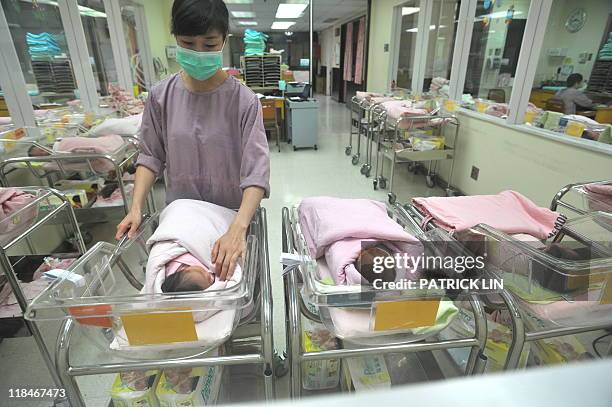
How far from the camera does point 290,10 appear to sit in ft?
25.0

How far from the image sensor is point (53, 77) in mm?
2994

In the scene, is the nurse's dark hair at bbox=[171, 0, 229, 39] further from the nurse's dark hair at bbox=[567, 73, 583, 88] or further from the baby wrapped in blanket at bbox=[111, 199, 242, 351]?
the nurse's dark hair at bbox=[567, 73, 583, 88]

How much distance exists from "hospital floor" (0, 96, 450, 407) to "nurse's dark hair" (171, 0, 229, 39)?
3.09ft

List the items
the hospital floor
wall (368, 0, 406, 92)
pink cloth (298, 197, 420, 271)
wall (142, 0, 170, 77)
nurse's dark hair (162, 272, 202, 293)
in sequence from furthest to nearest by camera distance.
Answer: wall (368, 0, 406, 92) → wall (142, 0, 170, 77) → the hospital floor → pink cloth (298, 197, 420, 271) → nurse's dark hair (162, 272, 202, 293)

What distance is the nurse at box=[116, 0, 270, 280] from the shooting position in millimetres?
1021

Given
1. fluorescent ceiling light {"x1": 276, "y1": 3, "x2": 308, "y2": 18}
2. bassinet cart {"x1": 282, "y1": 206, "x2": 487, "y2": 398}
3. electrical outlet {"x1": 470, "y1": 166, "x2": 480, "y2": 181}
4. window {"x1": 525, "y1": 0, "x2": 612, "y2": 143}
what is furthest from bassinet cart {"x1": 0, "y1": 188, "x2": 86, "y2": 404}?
fluorescent ceiling light {"x1": 276, "y1": 3, "x2": 308, "y2": 18}

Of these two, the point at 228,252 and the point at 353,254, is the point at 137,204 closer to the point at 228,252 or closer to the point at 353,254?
the point at 228,252

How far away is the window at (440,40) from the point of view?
388cm

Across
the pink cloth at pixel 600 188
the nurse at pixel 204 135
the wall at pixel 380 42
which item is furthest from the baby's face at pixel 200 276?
the wall at pixel 380 42

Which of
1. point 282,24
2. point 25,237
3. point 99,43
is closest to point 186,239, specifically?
point 25,237

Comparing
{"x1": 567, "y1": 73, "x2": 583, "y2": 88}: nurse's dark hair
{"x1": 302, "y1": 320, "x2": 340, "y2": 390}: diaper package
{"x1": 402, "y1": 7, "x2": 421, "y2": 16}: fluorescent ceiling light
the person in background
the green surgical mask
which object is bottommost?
{"x1": 302, "y1": 320, "x2": 340, "y2": 390}: diaper package

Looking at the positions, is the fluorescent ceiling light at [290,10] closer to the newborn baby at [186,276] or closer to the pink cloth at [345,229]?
the pink cloth at [345,229]

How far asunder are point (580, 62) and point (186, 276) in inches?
210

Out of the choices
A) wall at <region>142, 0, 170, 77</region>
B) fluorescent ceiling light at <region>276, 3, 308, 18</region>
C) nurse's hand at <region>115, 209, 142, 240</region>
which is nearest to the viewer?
nurse's hand at <region>115, 209, 142, 240</region>
